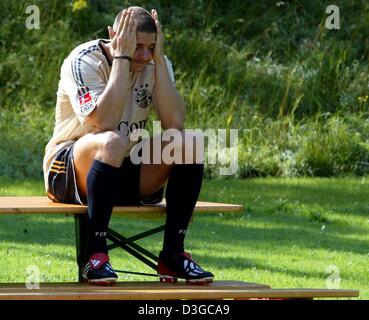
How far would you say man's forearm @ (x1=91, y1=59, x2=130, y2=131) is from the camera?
21.1 ft

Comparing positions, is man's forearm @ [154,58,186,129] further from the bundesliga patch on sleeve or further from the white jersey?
the bundesliga patch on sleeve

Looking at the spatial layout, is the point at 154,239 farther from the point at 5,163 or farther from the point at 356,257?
the point at 5,163

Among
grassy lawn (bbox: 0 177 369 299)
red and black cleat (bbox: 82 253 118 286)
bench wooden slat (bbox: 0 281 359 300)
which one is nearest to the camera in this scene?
bench wooden slat (bbox: 0 281 359 300)

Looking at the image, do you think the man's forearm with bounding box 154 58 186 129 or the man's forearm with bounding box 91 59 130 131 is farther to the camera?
the man's forearm with bounding box 154 58 186 129

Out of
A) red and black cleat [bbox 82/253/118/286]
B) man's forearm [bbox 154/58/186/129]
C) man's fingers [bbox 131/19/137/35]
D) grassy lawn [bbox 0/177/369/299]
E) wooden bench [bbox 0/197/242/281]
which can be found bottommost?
grassy lawn [bbox 0/177/369/299]

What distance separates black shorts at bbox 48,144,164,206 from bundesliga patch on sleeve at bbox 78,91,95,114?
25 cm

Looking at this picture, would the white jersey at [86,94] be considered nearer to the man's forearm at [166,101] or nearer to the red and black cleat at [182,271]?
the man's forearm at [166,101]

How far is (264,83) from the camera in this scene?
16766 millimetres

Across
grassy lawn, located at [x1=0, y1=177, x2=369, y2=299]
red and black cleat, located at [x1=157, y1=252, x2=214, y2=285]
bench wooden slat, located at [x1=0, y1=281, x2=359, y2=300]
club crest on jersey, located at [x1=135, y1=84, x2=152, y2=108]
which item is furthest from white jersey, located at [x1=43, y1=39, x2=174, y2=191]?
grassy lawn, located at [x1=0, y1=177, x2=369, y2=299]

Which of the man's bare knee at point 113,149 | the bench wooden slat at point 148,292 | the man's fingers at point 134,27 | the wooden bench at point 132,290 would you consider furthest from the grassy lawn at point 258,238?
the man's fingers at point 134,27

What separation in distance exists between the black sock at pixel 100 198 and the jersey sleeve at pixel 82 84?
41 centimetres

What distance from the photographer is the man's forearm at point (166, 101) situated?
677cm

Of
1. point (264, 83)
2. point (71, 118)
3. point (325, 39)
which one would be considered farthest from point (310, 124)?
point (71, 118)

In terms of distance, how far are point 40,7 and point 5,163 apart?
430 centimetres
